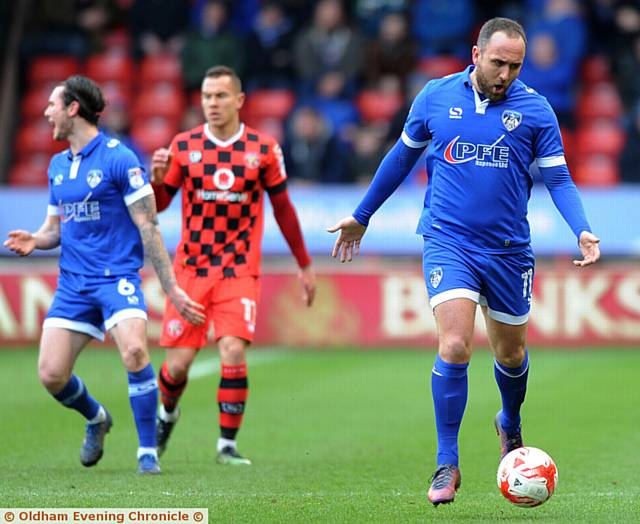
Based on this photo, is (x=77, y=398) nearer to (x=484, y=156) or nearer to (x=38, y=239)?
(x=38, y=239)

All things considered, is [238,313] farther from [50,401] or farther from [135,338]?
[50,401]

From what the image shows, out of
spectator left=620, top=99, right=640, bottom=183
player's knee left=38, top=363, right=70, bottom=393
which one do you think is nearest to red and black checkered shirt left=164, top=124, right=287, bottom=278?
player's knee left=38, top=363, right=70, bottom=393

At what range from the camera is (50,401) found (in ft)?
41.4

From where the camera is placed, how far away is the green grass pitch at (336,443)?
278 inches

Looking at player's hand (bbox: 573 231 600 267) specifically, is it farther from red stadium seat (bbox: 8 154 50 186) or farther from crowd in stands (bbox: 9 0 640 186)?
red stadium seat (bbox: 8 154 50 186)

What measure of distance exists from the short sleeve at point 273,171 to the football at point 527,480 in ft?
10.8

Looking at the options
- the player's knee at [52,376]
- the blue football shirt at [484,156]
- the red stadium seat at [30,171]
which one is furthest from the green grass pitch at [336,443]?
the red stadium seat at [30,171]

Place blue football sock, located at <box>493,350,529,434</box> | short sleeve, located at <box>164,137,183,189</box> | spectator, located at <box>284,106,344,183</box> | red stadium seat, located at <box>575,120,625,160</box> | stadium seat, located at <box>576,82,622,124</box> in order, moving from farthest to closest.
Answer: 1. stadium seat, located at <box>576,82,622,124</box>
2. red stadium seat, located at <box>575,120,625,160</box>
3. spectator, located at <box>284,106,344,183</box>
4. short sleeve, located at <box>164,137,183,189</box>
5. blue football sock, located at <box>493,350,529,434</box>

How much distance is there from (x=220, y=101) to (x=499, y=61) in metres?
2.73

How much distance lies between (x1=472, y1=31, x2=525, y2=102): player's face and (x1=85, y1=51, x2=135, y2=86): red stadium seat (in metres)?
15.0

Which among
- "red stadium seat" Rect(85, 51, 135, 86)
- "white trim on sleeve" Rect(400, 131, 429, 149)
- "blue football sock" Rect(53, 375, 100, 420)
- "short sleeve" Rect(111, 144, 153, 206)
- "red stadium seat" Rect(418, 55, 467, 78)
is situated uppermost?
"red stadium seat" Rect(418, 55, 467, 78)

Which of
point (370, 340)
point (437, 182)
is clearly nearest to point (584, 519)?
point (437, 182)

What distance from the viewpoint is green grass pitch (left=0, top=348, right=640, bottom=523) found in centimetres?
707

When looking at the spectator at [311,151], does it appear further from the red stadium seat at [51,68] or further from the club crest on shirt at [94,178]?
the club crest on shirt at [94,178]
